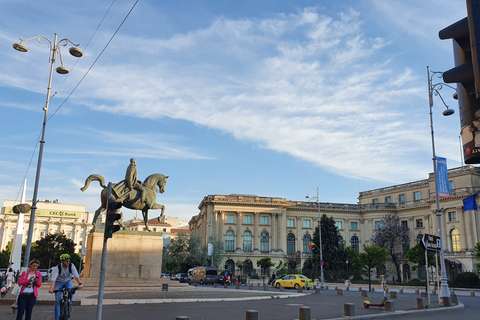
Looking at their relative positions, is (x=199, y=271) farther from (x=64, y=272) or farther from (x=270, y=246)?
(x=64, y=272)

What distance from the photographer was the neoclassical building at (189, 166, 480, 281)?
72.5 m

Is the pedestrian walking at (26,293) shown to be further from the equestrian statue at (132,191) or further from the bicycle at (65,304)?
the equestrian statue at (132,191)

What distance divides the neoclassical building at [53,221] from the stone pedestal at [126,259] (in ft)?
364

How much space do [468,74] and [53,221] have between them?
146016 millimetres

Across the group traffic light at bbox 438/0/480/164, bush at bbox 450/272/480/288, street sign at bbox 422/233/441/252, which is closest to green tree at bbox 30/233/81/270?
bush at bbox 450/272/480/288

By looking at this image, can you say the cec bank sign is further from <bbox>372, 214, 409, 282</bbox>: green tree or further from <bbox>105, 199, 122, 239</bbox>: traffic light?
<bbox>105, 199, 122, 239</bbox>: traffic light

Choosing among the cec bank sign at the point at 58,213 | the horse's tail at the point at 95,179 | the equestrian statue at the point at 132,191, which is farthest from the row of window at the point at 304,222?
the cec bank sign at the point at 58,213

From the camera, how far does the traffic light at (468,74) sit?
98.7 inches

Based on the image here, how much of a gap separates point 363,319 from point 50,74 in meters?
17.0

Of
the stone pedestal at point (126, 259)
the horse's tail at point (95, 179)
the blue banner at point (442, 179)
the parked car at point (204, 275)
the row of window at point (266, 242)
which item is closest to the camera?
the blue banner at point (442, 179)

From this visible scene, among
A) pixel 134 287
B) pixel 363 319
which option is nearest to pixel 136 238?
pixel 134 287

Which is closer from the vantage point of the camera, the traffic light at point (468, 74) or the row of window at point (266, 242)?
the traffic light at point (468, 74)

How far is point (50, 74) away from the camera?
19.6 meters

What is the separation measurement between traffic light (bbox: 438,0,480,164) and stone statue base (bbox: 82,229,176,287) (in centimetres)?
2411
